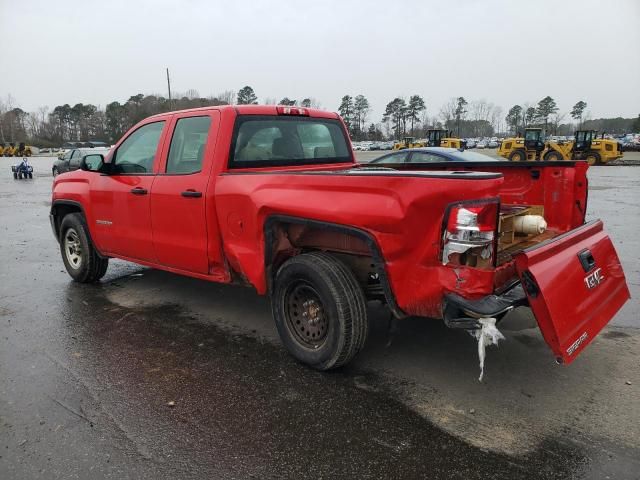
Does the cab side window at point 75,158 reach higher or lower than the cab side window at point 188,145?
lower

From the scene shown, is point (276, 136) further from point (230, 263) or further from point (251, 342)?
point (251, 342)

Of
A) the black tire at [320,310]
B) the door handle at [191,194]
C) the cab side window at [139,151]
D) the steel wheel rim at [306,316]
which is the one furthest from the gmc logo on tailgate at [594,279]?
the cab side window at [139,151]

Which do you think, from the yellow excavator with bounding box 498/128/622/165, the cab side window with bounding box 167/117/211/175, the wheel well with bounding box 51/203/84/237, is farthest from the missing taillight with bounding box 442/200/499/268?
the yellow excavator with bounding box 498/128/622/165

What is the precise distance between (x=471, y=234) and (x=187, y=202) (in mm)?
2588

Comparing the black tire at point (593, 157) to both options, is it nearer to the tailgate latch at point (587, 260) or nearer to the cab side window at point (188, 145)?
the tailgate latch at point (587, 260)

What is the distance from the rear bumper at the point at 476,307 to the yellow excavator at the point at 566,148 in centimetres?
2994

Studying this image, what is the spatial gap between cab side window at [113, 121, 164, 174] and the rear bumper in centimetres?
331

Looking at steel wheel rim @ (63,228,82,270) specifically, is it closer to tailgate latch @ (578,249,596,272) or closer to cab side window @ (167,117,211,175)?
cab side window @ (167,117,211,175)

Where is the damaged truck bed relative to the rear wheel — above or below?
above

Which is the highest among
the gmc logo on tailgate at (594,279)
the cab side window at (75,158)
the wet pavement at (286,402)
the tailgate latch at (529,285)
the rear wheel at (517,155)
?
the cab side window at (75,158)

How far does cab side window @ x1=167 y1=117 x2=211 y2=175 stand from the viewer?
4.55 meters

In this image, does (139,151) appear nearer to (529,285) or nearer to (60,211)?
(60,211)

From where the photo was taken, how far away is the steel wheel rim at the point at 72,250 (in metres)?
6.29

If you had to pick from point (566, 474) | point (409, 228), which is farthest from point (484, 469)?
point (409, 228)
